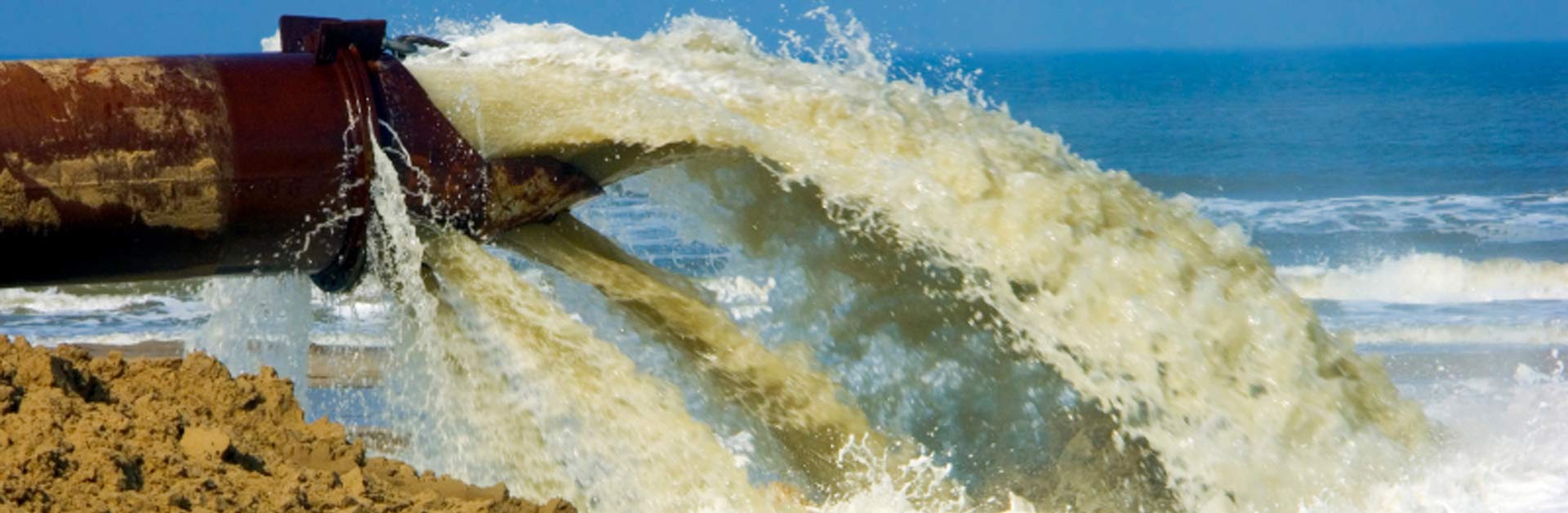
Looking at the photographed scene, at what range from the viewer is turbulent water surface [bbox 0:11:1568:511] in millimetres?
4840

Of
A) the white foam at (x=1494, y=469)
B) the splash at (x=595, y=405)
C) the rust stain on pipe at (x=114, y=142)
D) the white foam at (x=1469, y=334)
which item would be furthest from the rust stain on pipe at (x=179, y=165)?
the white foam at (x=1469, y=334)

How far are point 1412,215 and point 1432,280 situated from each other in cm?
683

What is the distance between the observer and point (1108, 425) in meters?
5.61

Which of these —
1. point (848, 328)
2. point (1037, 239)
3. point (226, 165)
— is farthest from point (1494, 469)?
point (226, 165)

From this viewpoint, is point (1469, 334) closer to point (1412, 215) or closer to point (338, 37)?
point (338, 37)

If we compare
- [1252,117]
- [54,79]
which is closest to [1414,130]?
[1252,117]

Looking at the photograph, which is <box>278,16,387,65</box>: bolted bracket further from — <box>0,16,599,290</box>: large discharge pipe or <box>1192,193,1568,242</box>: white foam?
<box>1192,193,1568,242</box>: white foam

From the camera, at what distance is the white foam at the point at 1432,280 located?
47.9 feet

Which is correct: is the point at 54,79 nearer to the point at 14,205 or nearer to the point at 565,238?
the point at 14,205

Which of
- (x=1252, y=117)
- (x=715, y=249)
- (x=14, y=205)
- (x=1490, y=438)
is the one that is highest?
(x=14, y=205)

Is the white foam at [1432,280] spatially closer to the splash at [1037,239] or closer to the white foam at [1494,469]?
the white foam at [1494,469]

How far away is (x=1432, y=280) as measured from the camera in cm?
1527

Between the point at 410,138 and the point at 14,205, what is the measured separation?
1013 millimetres

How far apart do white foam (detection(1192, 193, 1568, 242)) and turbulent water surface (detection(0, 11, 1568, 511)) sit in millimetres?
14062
